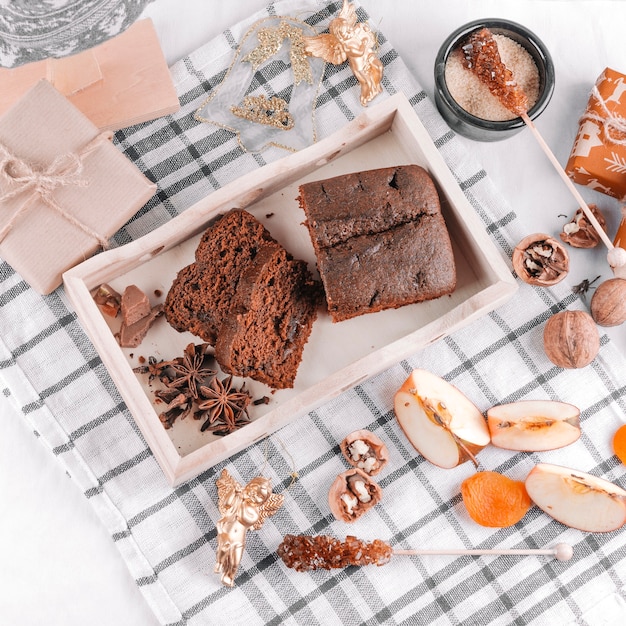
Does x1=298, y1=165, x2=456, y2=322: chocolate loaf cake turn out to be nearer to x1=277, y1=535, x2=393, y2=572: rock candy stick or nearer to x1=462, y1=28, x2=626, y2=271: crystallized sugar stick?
x1=462, y1=28, x2=626, y2=271: crystallized sugar stick

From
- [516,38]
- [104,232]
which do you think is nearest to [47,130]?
[104,232]

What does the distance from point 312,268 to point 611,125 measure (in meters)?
1.12

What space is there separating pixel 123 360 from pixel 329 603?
1045 mm

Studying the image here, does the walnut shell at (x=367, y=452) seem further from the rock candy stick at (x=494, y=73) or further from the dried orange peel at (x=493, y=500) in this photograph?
the rock candy stick at (x=494, y=73)

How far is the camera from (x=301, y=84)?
2334mm

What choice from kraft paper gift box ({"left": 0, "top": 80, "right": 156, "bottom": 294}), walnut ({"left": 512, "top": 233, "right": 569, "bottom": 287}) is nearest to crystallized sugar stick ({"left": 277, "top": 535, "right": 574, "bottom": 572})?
walnut ({"left": 512, "top": 233, "right": 569, "bottom": 287})

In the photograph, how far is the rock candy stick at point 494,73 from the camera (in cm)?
212

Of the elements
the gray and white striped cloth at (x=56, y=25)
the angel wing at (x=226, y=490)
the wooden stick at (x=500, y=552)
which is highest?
the gray and white striped cloth at (x=56, y=25)

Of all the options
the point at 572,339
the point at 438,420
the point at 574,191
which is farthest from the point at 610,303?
the point at 438,420

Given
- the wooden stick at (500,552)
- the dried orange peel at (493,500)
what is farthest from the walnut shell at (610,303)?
the wooden stick at (500,552)

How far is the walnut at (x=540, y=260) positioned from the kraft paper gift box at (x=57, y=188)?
4.01 feet

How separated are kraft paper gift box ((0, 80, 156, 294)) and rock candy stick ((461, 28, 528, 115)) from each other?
1119 millimetres

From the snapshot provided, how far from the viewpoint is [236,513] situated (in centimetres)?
211

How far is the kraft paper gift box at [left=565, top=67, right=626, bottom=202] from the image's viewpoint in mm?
2291
